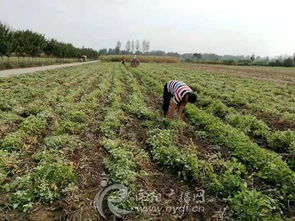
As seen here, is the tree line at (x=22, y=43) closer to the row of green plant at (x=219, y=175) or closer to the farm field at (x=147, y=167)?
the farm field at (x=147, y=167)

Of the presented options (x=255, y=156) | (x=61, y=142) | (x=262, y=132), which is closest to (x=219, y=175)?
(x=255, y=156)

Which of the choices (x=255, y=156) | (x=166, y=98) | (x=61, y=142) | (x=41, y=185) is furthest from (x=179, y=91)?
(x=41, y=185)

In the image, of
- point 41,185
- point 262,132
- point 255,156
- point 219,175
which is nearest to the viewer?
point 41,185

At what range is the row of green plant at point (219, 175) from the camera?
3900 mm

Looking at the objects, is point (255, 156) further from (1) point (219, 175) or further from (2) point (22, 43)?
(2) point (22, 43)

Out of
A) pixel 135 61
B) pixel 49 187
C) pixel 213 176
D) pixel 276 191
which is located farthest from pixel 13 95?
pixel 135 61

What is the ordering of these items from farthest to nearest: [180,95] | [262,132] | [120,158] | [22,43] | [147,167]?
[22,43]
[180,95]
[262,132]
[120,158]
[147,167]

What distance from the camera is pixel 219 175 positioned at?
5.15m

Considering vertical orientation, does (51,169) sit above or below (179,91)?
below

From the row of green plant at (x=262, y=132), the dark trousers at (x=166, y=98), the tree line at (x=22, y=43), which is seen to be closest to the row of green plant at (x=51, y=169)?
the dark trousers at (x=166, y=98)

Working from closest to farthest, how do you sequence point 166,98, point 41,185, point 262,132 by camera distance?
point 41,185 < point 262,132 < point 166,98

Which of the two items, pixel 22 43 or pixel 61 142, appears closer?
pixel 61 142

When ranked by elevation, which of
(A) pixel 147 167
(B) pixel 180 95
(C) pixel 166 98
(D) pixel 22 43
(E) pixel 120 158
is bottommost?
(A) pixel 147 167

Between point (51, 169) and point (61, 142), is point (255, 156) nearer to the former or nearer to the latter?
point (51, 169)
